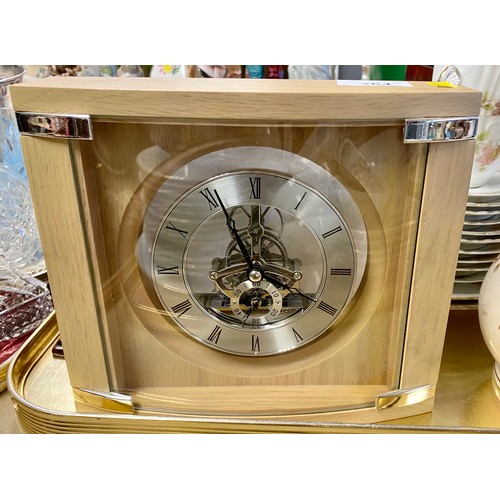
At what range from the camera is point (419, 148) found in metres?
0.58

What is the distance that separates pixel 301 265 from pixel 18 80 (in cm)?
55

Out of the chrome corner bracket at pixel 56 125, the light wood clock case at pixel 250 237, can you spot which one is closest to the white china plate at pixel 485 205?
the light wood clock case at pixel 250 237

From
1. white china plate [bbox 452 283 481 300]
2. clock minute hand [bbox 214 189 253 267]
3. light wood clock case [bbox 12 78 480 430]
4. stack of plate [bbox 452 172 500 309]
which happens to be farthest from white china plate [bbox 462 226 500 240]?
clock minute hand [bbox 214 189 253 267]

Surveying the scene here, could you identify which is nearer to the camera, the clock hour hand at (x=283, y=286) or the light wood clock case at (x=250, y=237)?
the light wood clock case at (x=250, y=237)

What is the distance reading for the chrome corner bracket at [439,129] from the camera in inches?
21.7

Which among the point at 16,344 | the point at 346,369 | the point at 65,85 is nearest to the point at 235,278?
the point at 346,369

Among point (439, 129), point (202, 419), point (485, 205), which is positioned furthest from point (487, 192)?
point (202, 419)

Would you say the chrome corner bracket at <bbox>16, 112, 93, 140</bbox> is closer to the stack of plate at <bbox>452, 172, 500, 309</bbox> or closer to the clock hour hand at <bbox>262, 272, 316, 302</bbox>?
the clock hour hand at <bbox>262, 272, 316, 302</bbox>

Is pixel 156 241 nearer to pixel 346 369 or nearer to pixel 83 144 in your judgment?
pixel 83 144

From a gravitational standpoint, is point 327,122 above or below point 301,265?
above

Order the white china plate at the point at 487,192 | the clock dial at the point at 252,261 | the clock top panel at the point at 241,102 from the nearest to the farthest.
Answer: the clock top panel at the point at 241,102 → the clock dial at the point at 252,261 → the white china plate at the point at 487,192

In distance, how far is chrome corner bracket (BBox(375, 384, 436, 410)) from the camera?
2.27 ft

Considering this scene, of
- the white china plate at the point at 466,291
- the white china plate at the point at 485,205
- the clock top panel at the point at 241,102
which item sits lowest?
the white china plate at the point at 466,291

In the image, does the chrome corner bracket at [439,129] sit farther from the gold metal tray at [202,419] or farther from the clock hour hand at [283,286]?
the gold metal tray at [202,419]
